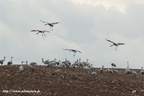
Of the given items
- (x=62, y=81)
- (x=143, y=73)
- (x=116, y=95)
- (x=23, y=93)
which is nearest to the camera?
(x=23, y=93)

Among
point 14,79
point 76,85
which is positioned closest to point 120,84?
point 76,85

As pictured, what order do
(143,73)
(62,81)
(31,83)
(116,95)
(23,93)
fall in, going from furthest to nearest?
(143,73)
(62,81)
(31,83)
(116,95)
(23,93)

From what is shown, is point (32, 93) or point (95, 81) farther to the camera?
point (95, 81)

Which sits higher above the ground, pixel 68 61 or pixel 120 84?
pixel 68 61

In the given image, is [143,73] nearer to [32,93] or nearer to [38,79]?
[38,79]

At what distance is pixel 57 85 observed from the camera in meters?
31.2

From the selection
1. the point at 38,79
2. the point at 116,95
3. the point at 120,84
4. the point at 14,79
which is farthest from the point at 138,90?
the point at 14,79

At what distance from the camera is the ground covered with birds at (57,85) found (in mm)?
27544

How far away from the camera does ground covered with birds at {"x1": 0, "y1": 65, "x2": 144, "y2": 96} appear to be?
1084 inches

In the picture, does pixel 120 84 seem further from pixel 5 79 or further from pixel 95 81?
pixel 5 79

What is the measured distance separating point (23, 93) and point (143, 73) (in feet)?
82.6

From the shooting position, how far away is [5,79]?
33.8m

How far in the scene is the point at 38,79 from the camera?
3481cm

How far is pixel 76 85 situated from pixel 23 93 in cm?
814
